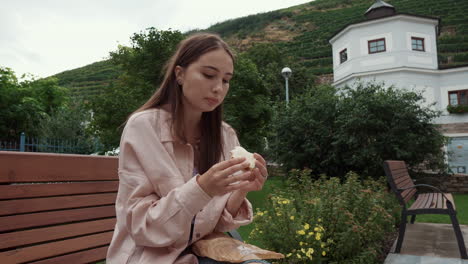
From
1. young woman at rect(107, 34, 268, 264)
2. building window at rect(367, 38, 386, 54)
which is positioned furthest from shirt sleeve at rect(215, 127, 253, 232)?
building window at rect(367, 38, 386, 54)

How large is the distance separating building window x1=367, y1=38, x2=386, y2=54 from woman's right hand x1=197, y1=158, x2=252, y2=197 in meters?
25.2

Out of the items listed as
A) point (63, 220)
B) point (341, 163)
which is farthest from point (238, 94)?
point (63, 220)

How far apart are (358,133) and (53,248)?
35.1 feet

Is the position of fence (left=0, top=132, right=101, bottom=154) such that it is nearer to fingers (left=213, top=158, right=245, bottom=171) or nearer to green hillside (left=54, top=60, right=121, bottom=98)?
fingers (left=213, top=158, right=245, bottom=171)

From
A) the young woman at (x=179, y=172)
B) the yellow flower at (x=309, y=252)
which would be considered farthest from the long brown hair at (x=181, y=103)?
the yellow flower at (x=309, y=252)

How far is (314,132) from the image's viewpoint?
11523mm

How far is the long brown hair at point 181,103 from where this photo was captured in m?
1.49

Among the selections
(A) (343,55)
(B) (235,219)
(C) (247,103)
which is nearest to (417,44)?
(A) (343,55)

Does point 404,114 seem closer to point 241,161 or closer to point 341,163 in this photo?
point 341,163

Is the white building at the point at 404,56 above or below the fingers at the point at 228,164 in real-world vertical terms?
above

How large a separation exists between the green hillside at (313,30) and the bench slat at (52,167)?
85.4ft

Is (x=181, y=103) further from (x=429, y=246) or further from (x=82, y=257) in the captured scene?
(x=429, y=246)

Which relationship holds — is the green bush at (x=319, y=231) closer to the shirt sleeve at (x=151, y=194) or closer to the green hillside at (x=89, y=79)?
the shirt sleeve at (x=151, y=194)

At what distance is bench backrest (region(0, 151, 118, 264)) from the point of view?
4.94ft
